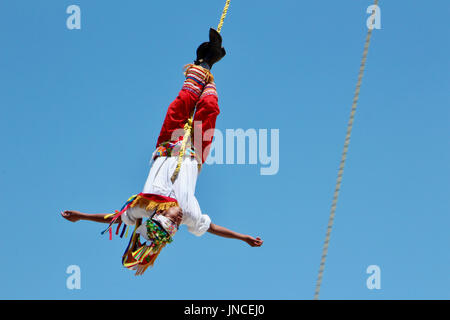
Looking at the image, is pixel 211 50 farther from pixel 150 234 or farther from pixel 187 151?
pixel 150 234

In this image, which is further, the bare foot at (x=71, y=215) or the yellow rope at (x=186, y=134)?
the bare foot at (x=71, y=215)

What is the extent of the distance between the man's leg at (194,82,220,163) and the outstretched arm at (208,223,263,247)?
1.82 ft

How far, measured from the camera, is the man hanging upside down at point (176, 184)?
5.19m

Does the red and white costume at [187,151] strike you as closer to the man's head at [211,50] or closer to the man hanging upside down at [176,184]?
the man hanging upside down at [176,184]

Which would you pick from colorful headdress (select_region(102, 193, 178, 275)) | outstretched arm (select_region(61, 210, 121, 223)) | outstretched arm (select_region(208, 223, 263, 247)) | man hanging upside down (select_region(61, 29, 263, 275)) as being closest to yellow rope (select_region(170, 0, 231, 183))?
man hanging upside down (select_region(61, 29, 263, 275))

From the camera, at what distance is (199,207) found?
538cm

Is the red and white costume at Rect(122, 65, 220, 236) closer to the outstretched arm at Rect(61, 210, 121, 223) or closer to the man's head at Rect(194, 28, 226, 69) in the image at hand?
the man's head at Rect(194, 28, 226, 69)

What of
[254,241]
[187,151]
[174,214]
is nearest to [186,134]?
[187,151]

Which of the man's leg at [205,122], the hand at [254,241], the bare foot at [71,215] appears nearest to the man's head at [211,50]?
the man's leg at [205,122]
